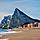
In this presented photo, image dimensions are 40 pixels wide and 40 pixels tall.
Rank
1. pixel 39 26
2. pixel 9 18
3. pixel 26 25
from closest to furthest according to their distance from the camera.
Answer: pixel 39 26 < pixel 26 25 < pixel 9 18

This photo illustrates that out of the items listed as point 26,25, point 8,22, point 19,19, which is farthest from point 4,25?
point 26,25

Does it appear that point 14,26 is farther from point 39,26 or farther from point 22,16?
point 39,26

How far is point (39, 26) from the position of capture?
90.1m

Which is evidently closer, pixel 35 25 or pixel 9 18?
pixel 35 25

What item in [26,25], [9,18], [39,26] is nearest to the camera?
[39,26]

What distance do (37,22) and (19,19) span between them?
18319mm

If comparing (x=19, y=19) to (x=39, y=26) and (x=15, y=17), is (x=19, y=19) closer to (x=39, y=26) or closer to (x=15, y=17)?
(x=15, y=17)

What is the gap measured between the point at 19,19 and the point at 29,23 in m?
10.3

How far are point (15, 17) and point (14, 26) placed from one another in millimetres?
8503

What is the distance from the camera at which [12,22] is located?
104 metres

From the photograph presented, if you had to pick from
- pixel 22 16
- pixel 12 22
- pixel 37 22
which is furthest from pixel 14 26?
pixel 37 22

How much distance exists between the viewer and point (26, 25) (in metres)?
98.4

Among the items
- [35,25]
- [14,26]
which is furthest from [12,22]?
[35,25]

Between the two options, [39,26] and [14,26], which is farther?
[14,26]
